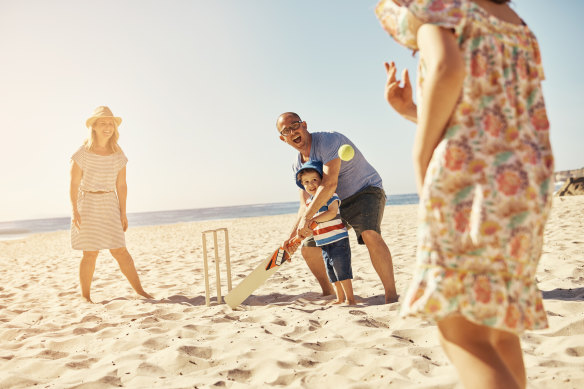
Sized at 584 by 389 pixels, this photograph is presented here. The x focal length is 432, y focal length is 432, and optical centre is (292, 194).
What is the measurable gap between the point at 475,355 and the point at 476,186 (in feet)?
1.44

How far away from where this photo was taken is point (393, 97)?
4.86ft

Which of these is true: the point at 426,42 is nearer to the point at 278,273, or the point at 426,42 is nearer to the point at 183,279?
the point at 278,273

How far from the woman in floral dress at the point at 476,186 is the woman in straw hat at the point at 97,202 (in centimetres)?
399

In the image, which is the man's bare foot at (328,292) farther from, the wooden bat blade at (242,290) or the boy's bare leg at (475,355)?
the boy's bare leg at (475,355)

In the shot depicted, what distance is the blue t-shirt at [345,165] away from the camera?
3.69 metres

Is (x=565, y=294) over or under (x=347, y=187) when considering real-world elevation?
under

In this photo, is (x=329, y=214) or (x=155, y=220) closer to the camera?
(x=329, y=214)

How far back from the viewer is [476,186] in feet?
3.56

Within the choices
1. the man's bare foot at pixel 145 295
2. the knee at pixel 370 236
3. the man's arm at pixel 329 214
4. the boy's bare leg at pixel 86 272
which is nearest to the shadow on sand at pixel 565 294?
the knee at pixel 370 236

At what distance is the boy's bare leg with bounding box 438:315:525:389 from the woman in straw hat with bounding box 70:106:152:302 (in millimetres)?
3938

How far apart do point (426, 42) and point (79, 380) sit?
240cm

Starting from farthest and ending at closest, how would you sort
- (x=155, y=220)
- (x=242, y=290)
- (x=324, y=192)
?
(x=155, y=220) → (x=242, y=290) → (x=324, y=192)

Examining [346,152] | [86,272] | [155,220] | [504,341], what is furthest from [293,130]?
[155,220]

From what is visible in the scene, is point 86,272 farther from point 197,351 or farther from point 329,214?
point 329,214
